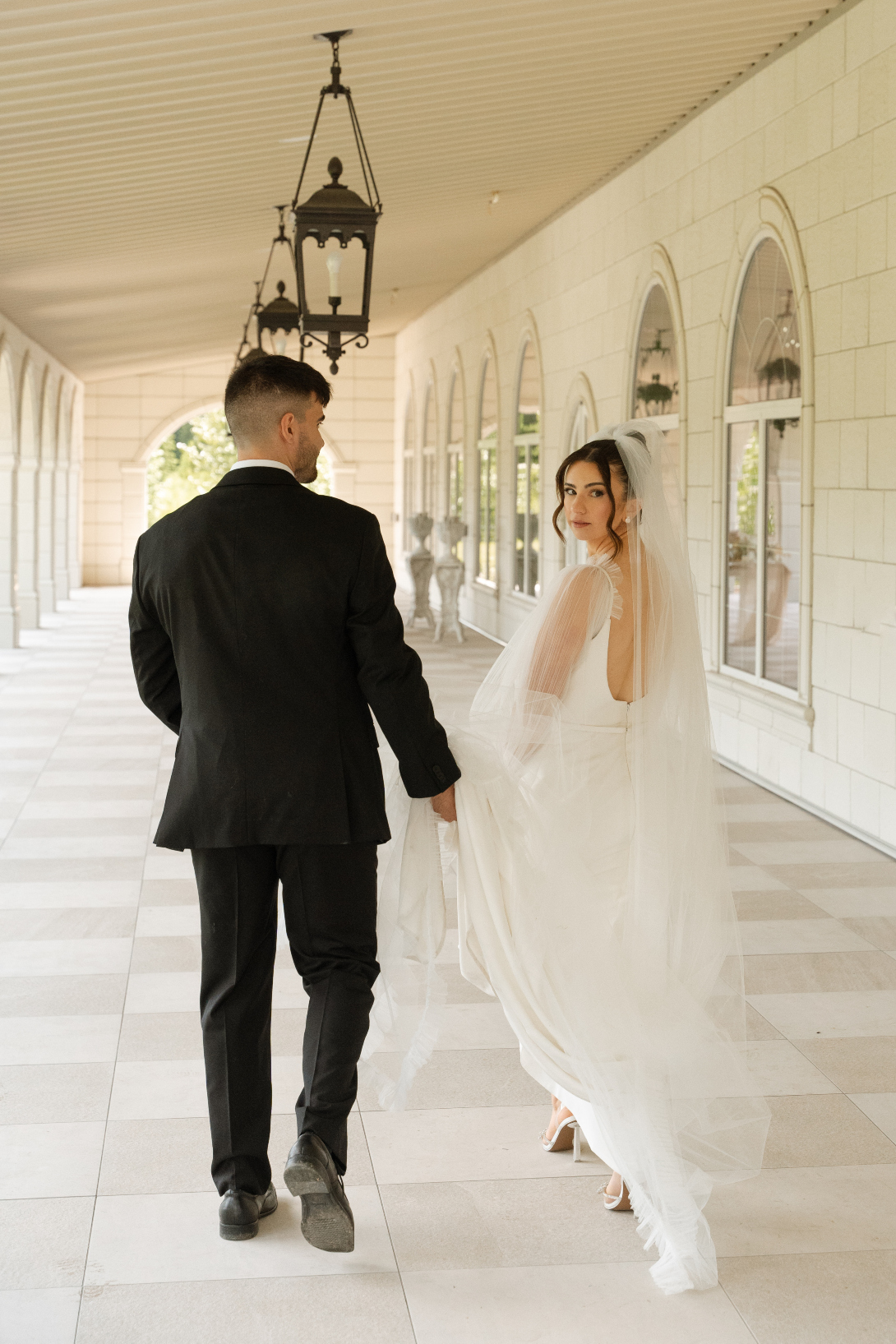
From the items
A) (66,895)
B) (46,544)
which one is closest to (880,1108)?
(66,895)

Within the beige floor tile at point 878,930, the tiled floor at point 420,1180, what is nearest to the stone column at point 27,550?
the tiled floor at point 420,1180

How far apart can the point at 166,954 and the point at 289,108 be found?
4241 mm

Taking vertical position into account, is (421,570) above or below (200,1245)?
above

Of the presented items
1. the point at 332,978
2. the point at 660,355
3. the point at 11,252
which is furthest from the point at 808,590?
the point at 11,252

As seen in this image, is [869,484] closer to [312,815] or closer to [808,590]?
[808,590]

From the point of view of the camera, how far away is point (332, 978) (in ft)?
8.03

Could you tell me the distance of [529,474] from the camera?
1308 cm

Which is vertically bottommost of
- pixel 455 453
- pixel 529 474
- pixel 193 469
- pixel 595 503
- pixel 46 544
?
pixel 595 503

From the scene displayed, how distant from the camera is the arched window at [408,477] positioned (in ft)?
69.9

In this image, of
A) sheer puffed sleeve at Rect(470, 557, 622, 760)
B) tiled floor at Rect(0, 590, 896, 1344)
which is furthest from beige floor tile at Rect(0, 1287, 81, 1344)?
sheer puffed sleeve at Rect(470, 557, 622, 760)

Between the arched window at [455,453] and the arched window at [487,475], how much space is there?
3.13 ft

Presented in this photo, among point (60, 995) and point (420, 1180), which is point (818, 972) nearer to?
point (420, 1180)

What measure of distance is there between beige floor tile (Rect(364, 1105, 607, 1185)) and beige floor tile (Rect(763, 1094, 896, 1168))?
416mm

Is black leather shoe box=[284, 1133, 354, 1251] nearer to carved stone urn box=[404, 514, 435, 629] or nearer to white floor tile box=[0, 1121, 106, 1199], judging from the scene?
white floor tile box=[0, 1121, 106, 1199]
